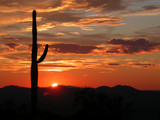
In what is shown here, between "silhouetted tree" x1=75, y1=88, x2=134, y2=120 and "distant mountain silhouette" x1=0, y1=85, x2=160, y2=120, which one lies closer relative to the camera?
"silhouetted tree" x1=75, y1=88, x2=134, y2=120

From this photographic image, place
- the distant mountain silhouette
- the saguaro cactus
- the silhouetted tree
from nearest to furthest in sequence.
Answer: the saguaro cactus → the silhouetted tree → the distant mountain silhouette

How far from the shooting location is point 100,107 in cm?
2066

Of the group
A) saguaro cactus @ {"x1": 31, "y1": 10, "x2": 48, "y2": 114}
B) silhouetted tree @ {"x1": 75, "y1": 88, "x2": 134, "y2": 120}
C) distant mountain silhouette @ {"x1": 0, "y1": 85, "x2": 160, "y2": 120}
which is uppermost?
saguaro cactus @ {"x1": 31, "y1": 10, "x2": 48, "y2": 114}

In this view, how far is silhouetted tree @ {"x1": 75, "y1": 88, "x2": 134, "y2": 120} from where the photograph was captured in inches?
798

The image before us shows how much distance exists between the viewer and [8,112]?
57.9ft

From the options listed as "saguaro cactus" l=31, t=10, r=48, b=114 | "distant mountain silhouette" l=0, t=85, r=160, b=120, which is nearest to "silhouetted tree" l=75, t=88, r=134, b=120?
"saguaro cactus" l=31, t=10, r=48, b=114

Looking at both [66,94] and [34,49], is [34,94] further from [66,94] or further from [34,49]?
[66,94]

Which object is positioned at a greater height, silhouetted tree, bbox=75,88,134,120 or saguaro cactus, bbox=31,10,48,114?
saguaro cactus, bbox=31,10,48,114

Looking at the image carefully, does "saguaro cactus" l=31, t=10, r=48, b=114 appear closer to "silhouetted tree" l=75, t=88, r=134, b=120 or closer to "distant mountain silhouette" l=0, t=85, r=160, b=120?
"silhouetted tree" l=75, t=88, r=134, b=120

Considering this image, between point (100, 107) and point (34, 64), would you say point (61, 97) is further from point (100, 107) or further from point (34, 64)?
point (34, 64)

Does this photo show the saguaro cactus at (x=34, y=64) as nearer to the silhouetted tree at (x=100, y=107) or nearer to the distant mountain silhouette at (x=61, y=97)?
the silhouetted tree at (x=100, y=107)

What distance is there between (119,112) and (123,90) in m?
168

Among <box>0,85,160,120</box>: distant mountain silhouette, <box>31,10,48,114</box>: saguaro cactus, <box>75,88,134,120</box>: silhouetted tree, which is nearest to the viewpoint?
<box>31,10,48,114</box>: saguaro cactus

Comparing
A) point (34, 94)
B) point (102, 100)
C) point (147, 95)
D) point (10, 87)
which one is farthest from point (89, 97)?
point (10, 87)
